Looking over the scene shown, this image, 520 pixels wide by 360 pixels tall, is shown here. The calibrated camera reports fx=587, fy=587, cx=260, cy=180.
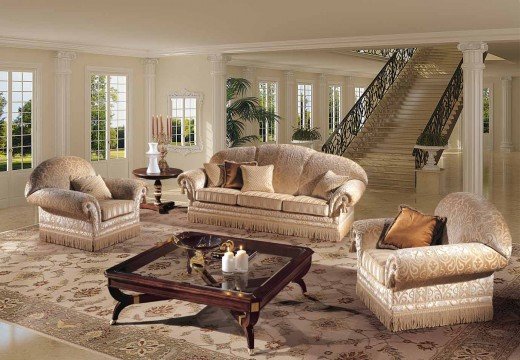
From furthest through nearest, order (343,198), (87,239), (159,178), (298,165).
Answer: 1. (159,178)
2. (298,165)
3. (343,198)
4. (87,239)

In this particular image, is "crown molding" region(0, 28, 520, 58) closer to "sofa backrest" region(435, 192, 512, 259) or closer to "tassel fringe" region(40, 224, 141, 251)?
"tassel fringe" region(40, 224, 141, 251)

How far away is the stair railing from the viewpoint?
15.0m

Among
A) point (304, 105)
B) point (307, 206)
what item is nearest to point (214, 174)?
point (307, 206)

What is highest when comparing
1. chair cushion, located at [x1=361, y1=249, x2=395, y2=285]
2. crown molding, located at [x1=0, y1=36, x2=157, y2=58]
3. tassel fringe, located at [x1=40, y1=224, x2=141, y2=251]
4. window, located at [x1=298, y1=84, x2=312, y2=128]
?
crown molding, located at [x1=0, y1=36, x2=157, y2=58]

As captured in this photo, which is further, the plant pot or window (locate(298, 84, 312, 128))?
window (locate(298, 84, 312, 128))

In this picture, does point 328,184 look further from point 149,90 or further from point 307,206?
point 149,90

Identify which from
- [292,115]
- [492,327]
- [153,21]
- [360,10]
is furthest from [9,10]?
[292,115]

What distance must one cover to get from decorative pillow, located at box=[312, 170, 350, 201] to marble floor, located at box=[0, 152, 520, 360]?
1.42 meters

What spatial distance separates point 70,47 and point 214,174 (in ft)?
13.6

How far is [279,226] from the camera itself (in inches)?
308

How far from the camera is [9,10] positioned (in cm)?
706

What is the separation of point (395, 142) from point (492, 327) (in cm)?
979

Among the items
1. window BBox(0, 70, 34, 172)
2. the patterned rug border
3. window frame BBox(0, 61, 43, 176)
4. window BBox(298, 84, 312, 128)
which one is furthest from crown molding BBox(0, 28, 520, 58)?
window BBox(298, 84, 312, 128)

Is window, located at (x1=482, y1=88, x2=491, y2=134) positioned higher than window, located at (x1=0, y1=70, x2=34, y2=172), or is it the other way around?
window, located at (x1=482, y1=88, x2=491, y2=134)
